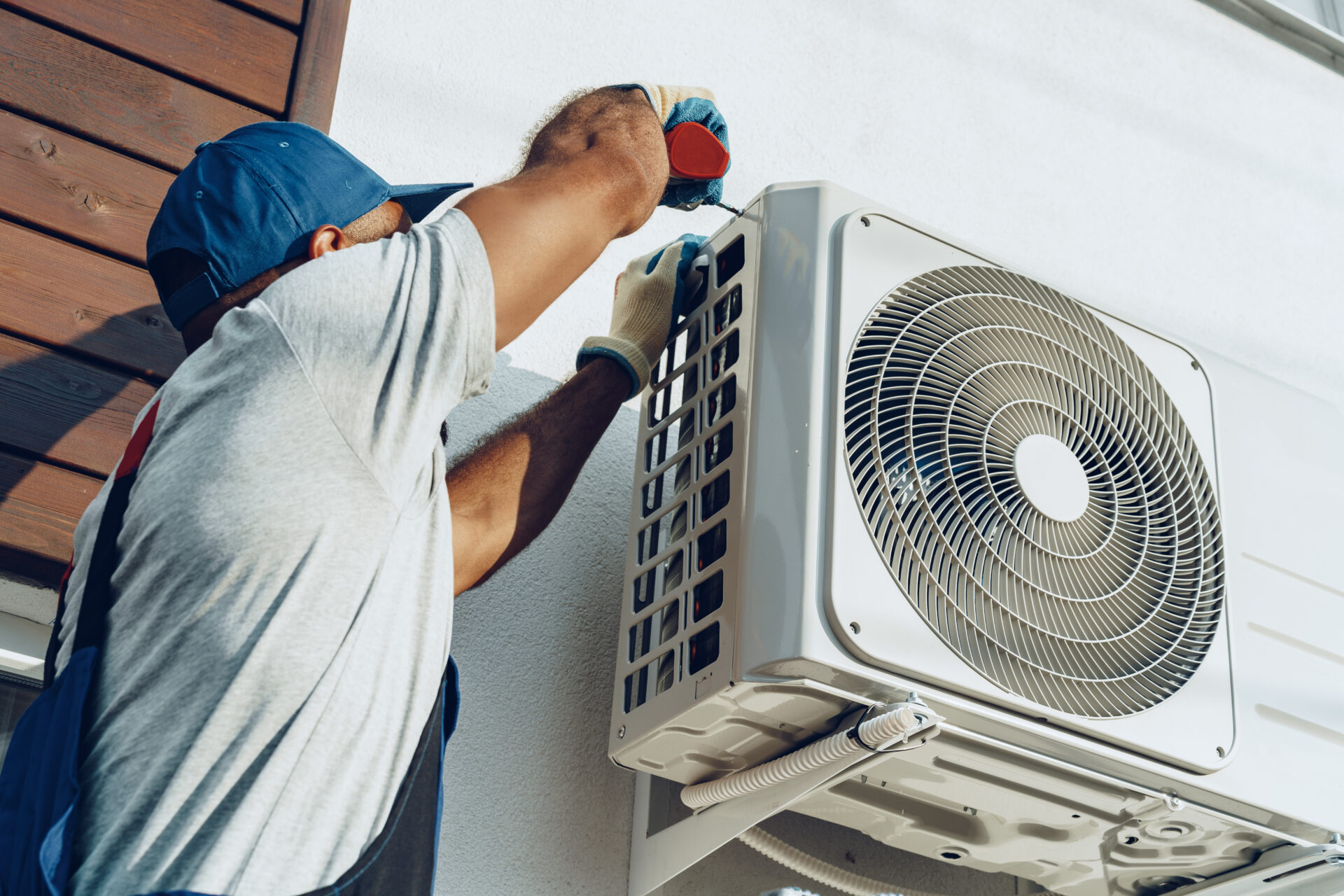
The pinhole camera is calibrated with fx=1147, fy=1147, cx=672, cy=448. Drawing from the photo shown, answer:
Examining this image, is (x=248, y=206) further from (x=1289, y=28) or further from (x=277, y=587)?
(x=1289, y=28)

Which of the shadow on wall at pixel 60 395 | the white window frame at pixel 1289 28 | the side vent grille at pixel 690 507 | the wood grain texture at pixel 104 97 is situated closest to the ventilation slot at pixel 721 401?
the side vent grille at pixel 690 507

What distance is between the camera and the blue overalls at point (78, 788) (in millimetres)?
817

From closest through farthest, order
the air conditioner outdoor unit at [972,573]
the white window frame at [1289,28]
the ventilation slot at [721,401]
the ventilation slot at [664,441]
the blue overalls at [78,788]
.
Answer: the blue overalls at [78,788] < the air conditioner outdoor unit at [972,573] < the ventilation slot at [721,401] < the ventilation slot at [664,441] < the white window frame at [1289,28]

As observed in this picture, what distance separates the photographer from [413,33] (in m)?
1.69

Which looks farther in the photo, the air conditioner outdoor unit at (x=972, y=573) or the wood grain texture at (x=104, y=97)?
the wood grain texture at (x=104, y=97)

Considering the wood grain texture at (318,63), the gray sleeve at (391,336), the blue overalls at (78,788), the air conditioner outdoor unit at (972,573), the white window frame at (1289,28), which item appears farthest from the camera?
the white window frame at (1289,28)

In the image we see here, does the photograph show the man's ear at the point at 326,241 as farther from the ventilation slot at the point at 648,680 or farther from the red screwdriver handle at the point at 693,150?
the ventilation slot at the point at 648,680

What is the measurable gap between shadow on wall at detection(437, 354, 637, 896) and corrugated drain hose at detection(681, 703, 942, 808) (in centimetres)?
17

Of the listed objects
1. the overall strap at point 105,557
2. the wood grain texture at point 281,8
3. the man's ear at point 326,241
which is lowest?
the overall strap at point 105,557

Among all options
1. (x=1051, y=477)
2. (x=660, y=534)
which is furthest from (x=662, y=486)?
(x=1051, y=477)

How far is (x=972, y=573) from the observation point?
1.09m

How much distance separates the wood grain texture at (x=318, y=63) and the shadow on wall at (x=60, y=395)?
34 centimetres

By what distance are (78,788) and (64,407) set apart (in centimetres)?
64

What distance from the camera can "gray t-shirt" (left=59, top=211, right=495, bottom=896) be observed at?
2.73 feet
